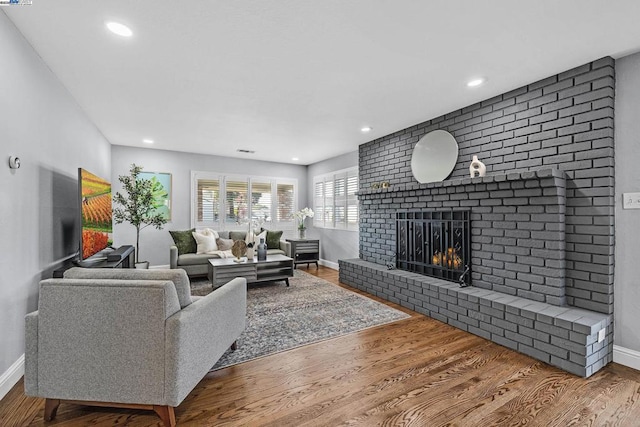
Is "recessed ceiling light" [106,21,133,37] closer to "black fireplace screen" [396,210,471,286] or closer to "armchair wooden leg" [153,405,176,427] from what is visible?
"armchair wooden leg" [153,405,176,427]

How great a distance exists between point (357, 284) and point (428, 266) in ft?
3.98

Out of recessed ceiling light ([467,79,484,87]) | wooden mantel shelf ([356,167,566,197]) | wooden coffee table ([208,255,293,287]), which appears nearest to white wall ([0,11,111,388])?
wooden coffee table ([208,255,293,287])

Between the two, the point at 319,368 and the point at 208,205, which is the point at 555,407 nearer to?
the point at 319,368

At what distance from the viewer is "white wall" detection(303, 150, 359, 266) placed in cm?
582

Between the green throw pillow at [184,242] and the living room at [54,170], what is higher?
the living room at [54,170]

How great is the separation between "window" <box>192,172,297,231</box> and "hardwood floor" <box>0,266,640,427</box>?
4.30 meters

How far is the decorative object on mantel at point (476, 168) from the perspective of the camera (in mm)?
3205

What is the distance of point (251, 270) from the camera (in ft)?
14.3

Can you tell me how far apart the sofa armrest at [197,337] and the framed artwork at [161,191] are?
14.0 ft

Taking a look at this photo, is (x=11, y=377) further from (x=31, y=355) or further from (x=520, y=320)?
(x=520, y=320)

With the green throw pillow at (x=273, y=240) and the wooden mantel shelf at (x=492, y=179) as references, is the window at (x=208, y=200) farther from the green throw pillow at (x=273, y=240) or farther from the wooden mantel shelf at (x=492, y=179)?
the wooden mantel shelf at (x=492, y=179)

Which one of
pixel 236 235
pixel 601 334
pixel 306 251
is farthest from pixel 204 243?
pixel 601 334

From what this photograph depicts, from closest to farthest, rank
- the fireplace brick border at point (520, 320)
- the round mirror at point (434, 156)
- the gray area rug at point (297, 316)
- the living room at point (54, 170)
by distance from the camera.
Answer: the living room at point (54, 170), the fireplace brick border at point (520, 320), the gray area rug at point (297, 316), the round mirror at point (434, 156)

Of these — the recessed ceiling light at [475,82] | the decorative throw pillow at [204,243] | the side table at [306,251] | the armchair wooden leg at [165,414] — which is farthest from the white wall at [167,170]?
the recessed ceiling light at [475,82]
